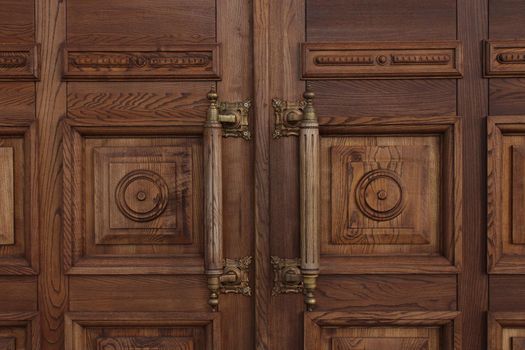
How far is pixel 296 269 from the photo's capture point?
1.00m

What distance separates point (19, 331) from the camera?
103cm

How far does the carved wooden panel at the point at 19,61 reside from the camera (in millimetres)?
1012

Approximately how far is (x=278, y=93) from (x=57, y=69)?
374 millimetres

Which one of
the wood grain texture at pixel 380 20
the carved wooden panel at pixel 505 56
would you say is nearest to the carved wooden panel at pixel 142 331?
the wood grain texture at pixel 380 20

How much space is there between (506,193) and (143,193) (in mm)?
606

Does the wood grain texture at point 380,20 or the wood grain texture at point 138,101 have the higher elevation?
the wood grain texture at point 380,20

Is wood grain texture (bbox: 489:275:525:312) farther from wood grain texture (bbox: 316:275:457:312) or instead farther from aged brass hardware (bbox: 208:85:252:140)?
A: aged brass hardware (bbox: 208:85:252:140)

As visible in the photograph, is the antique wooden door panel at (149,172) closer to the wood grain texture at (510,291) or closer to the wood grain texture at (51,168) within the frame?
the wood grain texture at (51,168)

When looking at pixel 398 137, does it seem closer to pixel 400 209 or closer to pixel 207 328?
pixel 400 209

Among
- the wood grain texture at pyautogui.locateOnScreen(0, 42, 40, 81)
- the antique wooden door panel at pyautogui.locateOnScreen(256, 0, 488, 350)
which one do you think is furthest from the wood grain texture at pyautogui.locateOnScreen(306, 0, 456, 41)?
the wood grain texture at pyautogui.locateOnScreen(0, 42, 40, 81)

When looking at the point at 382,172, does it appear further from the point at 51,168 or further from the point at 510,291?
the point at 51,168

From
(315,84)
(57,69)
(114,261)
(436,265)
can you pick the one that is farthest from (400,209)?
(57,69)

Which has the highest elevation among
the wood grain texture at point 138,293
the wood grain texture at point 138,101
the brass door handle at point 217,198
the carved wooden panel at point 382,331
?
the wood grain texture at point 138,101

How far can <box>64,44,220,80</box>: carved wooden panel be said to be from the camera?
101 centimetres
